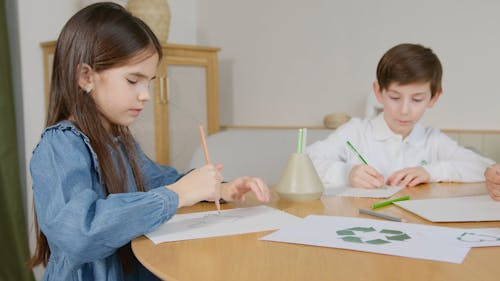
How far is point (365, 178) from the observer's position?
1323 millimetres

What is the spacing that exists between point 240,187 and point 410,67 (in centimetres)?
74

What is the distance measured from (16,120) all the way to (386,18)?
183 centimetres

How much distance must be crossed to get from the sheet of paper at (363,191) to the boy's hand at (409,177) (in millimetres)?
39

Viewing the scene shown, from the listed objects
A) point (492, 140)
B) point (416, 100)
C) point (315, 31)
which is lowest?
point (492, 140)

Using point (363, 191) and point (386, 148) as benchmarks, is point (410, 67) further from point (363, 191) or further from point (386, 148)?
point (363, 191)

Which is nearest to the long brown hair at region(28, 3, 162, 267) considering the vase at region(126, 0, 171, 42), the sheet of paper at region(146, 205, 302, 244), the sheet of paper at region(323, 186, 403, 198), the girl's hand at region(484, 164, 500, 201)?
the sheet of paper at region(146, 205, 302, 244)

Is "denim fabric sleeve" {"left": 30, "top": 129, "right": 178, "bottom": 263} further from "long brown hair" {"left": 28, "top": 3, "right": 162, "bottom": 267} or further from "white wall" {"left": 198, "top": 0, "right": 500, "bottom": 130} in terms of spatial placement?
"white wall" {"left": 198, "top": 0, "right": 500, "bottom": 130}

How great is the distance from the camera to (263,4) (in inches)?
113

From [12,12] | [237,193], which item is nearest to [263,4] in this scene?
[12,12]

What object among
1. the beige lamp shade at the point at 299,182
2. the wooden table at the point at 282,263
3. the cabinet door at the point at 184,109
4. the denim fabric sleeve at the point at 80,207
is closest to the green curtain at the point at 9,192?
the cabinet door at the point at 184,109

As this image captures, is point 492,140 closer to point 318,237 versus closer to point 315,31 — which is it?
point 315,31

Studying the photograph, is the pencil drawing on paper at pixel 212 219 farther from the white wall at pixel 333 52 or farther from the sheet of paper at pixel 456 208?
the white wall at pixel 333 52

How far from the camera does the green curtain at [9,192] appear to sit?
7.64 feet

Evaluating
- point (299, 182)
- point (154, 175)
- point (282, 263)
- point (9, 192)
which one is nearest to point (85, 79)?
point (154, 175)
